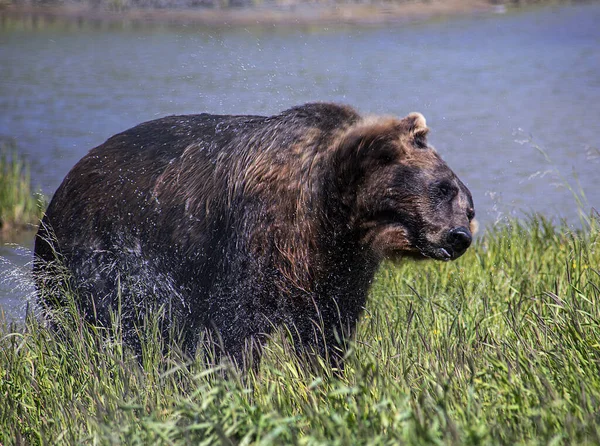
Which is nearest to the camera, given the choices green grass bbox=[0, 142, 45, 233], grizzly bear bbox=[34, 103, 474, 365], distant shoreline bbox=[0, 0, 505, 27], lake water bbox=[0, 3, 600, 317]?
grizzly bear bbox=[34, 103, 474, 365]

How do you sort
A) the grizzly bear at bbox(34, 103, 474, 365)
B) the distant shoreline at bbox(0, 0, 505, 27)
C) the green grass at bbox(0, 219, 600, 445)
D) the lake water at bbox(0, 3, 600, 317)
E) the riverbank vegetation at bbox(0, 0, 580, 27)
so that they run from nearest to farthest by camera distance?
the green grass at bbox(0, 219, 600, 445) < the grizzly bear at bbox(34, 103, 474, 365) < the lake water at bbox(0, 3, 600, 317) < the riverbank vegetation at bbox(0, 0, 580, 27) < the distant shoreline at bbox(0, 0, 505, 27)

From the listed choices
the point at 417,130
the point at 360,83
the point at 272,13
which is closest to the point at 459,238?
the point at 417,130

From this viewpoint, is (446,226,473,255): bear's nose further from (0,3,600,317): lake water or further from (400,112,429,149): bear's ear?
(0,3,600,317): lake water

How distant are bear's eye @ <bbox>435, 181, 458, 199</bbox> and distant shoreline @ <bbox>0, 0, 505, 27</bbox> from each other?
41.3ft

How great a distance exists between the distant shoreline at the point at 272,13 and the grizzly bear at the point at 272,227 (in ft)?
38.3

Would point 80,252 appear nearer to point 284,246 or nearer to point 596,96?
point 284,246

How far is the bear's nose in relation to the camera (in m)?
3.96

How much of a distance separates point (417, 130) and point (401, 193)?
335 millimetres

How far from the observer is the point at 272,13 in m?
17.1

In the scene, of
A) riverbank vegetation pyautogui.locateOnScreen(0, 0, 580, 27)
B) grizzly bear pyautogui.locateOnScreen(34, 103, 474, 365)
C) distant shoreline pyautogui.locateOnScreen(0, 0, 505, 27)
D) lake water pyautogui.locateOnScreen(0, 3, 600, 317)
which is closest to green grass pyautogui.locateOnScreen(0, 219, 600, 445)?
grizzly bear pyautogui.locateOnScreen(34, 103, 474, 365)

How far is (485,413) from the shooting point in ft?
9.66

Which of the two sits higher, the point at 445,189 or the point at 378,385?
the point at 445,189

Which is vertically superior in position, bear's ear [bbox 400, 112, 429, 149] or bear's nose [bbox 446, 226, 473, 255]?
bear's ear [bbox 400, 112, 429, 149]

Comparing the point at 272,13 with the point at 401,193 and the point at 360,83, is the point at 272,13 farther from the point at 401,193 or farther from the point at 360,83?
the point at 401,193
